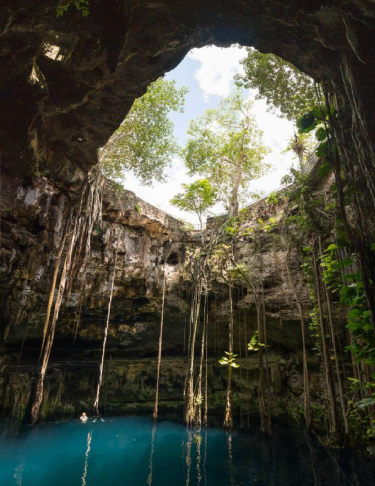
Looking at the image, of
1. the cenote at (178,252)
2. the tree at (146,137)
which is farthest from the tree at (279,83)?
the tree at (146,137)

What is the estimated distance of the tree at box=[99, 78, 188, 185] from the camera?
9344 millimetres

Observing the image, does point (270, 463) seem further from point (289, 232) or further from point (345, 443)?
point (289, 232)

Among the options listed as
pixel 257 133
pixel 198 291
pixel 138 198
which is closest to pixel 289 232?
pixel 198 291

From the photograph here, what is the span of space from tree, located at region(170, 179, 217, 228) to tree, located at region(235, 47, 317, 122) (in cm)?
532

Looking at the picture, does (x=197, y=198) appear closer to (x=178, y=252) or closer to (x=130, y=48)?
(x=178, y=252)

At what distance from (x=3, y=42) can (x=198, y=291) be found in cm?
649

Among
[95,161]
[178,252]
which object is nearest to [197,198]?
[178,252]

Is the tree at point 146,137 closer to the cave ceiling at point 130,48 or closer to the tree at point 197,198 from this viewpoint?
the tree at point 197,198

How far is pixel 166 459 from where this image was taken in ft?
18.9

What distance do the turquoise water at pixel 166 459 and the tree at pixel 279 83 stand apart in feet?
20.7

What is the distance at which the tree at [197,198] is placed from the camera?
431 inches

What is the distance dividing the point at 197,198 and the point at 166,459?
8.31 metres

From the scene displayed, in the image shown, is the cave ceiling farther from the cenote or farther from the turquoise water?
the turquoise water

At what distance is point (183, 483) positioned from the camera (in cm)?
469
